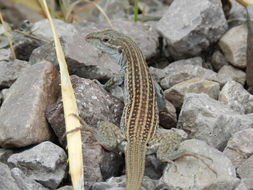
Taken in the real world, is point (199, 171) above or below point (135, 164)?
below

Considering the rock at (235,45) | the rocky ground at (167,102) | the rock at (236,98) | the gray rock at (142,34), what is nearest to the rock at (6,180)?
the rocky ground at (167,102)

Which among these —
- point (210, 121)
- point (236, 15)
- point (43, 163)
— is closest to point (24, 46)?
point (43, 163)

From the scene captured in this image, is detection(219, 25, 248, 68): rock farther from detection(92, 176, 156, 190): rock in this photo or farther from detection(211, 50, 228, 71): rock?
detection(92, 176, 156, 190): rock

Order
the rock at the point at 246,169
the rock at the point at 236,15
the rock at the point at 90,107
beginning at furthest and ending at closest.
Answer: the rock at the point at 236,15 < the rock at the point at 90,107 < the rock at the point at 246,169

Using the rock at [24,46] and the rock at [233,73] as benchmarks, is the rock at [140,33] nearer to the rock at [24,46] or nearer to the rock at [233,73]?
the rock at [24,46]

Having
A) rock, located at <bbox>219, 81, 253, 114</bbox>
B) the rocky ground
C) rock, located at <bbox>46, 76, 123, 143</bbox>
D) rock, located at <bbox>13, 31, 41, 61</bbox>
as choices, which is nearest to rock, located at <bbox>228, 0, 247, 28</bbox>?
the rocky ground

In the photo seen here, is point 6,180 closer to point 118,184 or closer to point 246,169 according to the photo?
point 118,184
